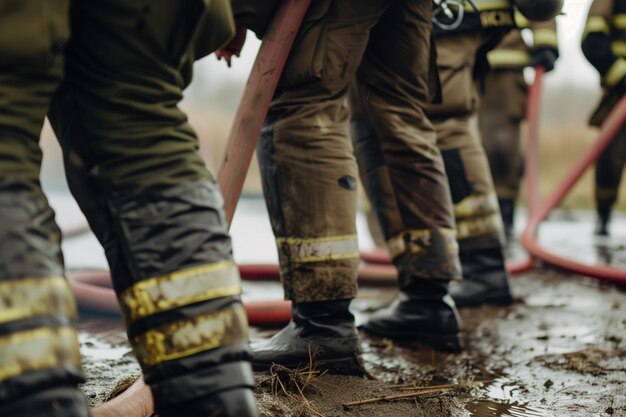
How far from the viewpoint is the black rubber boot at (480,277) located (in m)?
2.82

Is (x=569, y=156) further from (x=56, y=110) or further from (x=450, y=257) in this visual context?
(x=56, y=110)

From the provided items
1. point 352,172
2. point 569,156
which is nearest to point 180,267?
point 352,172

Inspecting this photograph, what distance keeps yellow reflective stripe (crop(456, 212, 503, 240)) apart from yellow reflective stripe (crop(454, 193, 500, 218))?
0.03 metres

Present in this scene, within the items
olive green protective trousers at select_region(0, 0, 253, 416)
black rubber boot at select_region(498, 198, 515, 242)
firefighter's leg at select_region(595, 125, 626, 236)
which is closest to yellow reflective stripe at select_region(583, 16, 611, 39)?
firefighter's leg at select_region(595, 125, 626, 236)

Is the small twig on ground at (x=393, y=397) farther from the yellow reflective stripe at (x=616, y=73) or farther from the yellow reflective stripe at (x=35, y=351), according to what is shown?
the yellow reflective stripe at (x=616, y=73)

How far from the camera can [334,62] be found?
1887 millimetres

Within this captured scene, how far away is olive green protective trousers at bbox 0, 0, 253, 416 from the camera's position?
42.1 inches

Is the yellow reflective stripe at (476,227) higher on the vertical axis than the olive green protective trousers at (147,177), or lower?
lower

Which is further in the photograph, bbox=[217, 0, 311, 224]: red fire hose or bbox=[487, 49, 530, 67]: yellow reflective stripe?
bbox=[487, 49, 530, 67]: yellow reflective stripe

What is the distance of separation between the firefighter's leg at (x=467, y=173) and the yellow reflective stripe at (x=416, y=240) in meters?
0.52

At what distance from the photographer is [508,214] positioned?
453 cm

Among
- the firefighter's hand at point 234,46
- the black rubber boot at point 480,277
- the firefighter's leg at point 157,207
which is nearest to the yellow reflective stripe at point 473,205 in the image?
the black rubber boot at point 480,277

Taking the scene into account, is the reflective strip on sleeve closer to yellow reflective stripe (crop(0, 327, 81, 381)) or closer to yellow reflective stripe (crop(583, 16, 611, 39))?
yellow reflective stripe (crop(0, 327, 81, 381))

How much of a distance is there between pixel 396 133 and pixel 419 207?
0.23m
